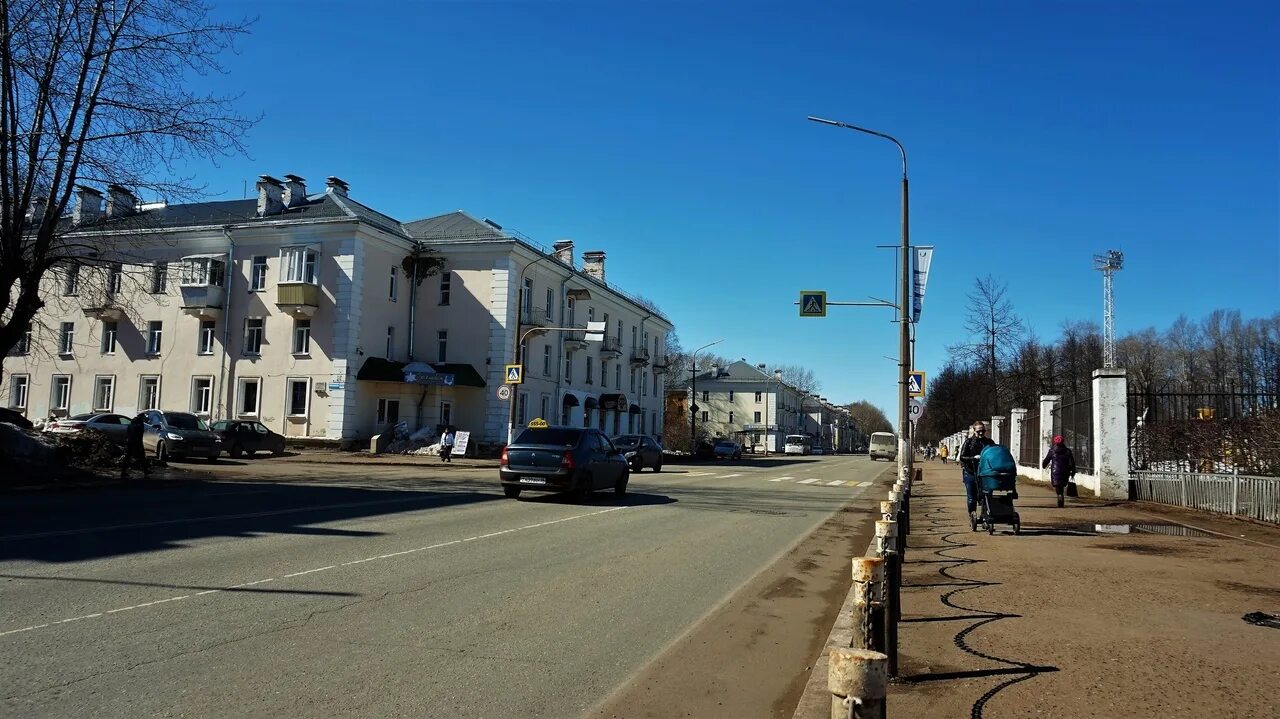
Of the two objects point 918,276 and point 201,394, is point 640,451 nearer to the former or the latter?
point 918,276

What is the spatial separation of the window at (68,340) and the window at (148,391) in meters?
5.37

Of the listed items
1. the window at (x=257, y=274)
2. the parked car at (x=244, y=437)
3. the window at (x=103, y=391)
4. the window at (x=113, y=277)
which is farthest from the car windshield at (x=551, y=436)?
the window at (x=103, y=391)

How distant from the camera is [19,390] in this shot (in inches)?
1795

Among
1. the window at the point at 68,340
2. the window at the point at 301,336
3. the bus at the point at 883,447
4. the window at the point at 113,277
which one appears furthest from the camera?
the bus at the point at 883,447

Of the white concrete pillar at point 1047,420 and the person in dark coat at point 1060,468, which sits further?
the white concrete pillar at point 1047,420

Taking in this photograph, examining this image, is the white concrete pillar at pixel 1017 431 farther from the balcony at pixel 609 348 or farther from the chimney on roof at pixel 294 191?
the chimney on roof at pixel 294 191

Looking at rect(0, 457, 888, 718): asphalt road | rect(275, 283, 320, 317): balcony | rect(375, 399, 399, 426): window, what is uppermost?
rect(275, 283, 320, 317): balcony

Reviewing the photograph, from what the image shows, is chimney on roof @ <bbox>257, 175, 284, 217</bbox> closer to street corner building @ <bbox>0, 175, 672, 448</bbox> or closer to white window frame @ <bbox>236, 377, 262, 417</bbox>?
street corner building @ <bbox>0, 175, 672, 448</bbox>

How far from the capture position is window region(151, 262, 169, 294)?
2371cm

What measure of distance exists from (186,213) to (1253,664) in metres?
50.7

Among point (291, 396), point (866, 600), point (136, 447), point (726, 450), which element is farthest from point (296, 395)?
point (866, 600)

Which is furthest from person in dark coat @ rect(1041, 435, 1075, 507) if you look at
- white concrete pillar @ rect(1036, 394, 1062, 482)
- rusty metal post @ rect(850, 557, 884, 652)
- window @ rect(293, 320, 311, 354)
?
window @ rect(293, 320, 311, 354)

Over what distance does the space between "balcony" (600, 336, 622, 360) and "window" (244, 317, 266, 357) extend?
20832mm

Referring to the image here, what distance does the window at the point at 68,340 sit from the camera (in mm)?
45000
